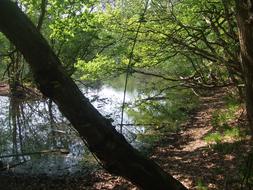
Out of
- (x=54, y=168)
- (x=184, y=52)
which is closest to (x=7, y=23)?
(x=54, y=168)

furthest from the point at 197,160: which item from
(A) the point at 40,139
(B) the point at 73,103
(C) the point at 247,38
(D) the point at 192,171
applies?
(B) the point at 73,103

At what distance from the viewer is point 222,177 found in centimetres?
771

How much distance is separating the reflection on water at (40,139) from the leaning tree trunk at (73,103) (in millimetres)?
2653

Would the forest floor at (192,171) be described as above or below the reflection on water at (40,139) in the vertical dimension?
below

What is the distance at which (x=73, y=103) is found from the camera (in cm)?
329

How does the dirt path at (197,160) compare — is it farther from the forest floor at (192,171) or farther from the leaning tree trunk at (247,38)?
the leaning tree trunk at (247,38)

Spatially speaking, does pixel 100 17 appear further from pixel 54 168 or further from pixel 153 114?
pixel 153 114

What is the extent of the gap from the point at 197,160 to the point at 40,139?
623cm

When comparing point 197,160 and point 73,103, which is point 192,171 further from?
point 73,103

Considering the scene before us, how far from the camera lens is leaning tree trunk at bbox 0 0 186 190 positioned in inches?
122

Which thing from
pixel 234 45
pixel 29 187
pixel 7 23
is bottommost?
pixel 29 187

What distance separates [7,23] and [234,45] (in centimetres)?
692

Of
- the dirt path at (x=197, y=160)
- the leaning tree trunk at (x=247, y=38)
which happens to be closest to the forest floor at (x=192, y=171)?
the dirt path at (x=197, y=160)

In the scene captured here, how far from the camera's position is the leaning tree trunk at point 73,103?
3.09 meters
